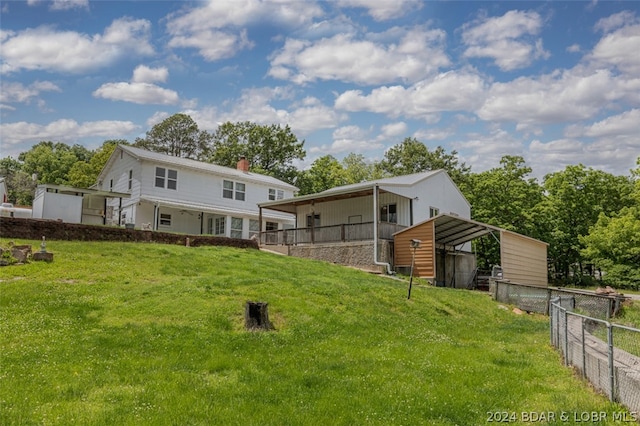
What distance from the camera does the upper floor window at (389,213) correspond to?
88.2 ft

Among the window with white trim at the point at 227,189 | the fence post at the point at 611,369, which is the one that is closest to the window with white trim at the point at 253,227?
the window with white trim at the point at 227,189

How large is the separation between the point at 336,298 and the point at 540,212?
3415 centimetres

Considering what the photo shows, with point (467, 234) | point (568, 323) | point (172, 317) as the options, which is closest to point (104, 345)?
point (172, 317)

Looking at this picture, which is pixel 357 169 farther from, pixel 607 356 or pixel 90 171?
pixel 607 356

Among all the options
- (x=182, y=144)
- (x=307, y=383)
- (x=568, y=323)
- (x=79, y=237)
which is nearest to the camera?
(x=307, y=383)

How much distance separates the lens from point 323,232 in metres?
26.0

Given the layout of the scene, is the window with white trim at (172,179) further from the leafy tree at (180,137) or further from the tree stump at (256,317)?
the leafy tree at (180,137)

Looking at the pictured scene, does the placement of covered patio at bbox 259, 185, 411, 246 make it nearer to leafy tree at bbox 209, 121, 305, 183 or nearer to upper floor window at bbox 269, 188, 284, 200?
upper floor window at bbox 269, 188, 284, 200

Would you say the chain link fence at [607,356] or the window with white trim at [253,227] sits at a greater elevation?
the window with white trim at [253,227]

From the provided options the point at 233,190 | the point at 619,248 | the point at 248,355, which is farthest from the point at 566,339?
the point at 619,248

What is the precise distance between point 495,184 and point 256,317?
3608 centimetres

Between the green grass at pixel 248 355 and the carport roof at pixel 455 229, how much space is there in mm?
8351

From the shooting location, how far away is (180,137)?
58.9 metres

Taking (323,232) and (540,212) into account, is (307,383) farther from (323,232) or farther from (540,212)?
(540,212)
